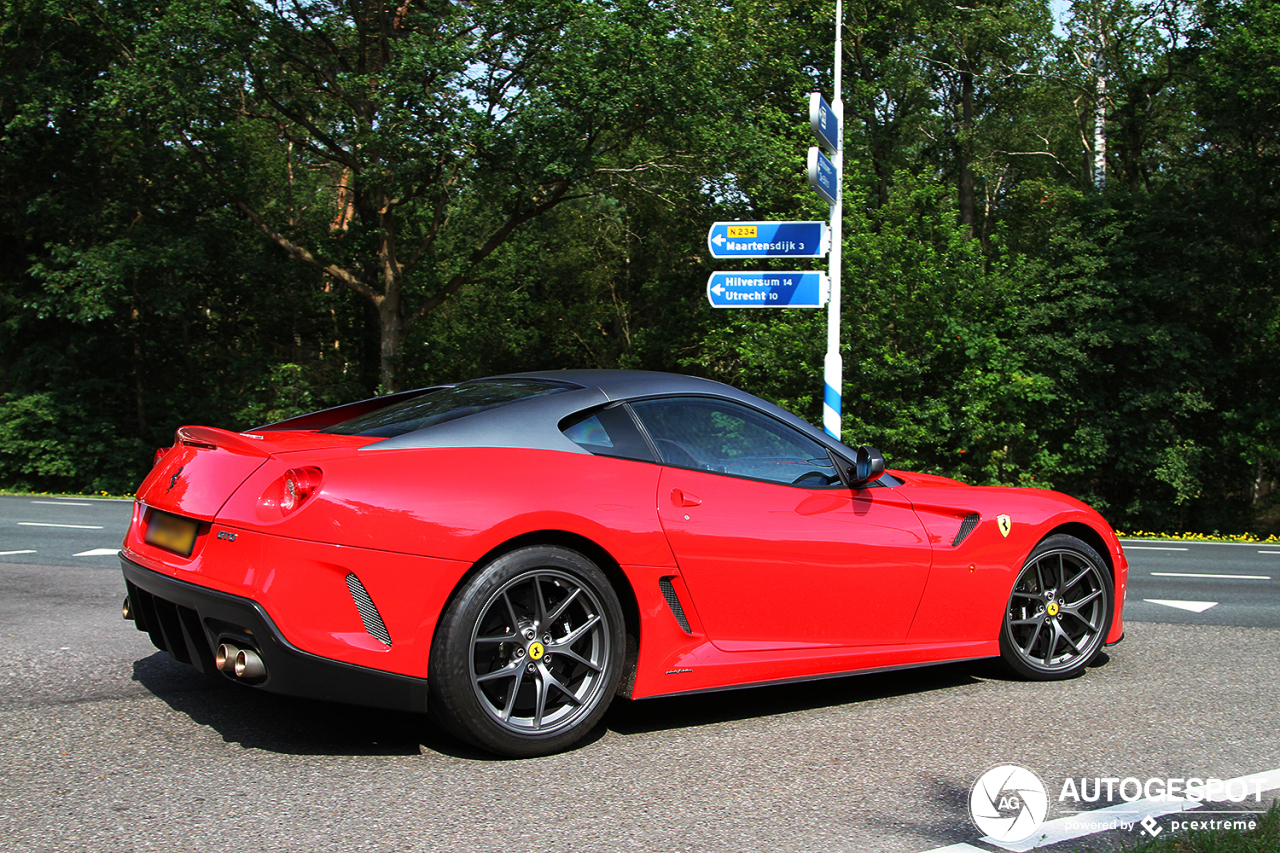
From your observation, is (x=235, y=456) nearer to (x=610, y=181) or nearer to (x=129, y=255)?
(x=610, y=181)

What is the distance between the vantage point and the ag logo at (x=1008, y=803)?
3152 millimetres

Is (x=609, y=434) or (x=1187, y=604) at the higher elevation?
(x=609, y=434)

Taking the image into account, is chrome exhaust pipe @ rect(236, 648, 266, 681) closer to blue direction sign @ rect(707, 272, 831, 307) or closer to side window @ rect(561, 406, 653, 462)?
side window @ rect(561, 406, 653, 462)

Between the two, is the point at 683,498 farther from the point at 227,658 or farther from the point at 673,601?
the point at 227,658

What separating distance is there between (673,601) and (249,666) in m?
1.51

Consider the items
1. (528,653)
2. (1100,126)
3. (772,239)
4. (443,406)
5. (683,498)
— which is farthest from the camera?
(1100,126)

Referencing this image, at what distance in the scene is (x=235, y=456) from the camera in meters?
3.77

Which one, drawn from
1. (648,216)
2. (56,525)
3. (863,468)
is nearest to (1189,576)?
(863,468)

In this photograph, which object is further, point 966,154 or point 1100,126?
point 966,154

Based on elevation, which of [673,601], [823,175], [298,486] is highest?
[823,175]

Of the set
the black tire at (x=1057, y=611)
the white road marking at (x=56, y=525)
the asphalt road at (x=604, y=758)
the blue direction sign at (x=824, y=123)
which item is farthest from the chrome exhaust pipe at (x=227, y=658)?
the white road marking at (x=56, y=525)


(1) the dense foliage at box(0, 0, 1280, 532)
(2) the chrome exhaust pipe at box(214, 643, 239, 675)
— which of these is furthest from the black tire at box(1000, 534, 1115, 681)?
(1) the dense foliage at box(0, 0, 1280, 532)

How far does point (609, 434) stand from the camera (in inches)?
163

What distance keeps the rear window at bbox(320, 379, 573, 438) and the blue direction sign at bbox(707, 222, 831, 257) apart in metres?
6.34
